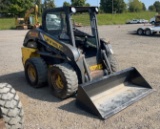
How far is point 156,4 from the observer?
323 ft

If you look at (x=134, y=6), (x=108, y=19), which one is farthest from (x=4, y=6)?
(x=134, y=6)

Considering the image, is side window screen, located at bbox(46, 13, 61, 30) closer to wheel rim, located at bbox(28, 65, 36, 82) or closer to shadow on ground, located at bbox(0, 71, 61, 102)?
wheel rim, located at bbox(28, 65, 36, 82)

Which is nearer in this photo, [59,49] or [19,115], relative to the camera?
[19,115]

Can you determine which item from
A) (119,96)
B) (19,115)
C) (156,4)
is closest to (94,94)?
(119,96)

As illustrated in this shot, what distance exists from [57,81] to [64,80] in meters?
0.44

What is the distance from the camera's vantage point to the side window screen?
5.84 m

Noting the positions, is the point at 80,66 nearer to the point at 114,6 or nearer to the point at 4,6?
the point at 4,6

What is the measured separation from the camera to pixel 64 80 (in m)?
5.11

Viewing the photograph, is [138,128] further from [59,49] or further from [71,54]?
[59,49]

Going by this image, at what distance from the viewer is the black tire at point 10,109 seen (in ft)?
10.3

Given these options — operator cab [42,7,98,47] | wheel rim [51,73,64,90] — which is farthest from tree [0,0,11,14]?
wheel rim [51,73,64,90]

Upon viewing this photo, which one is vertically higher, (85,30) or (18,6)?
(18,6)

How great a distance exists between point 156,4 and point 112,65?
3925 inches

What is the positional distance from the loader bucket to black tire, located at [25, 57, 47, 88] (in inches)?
59.5
